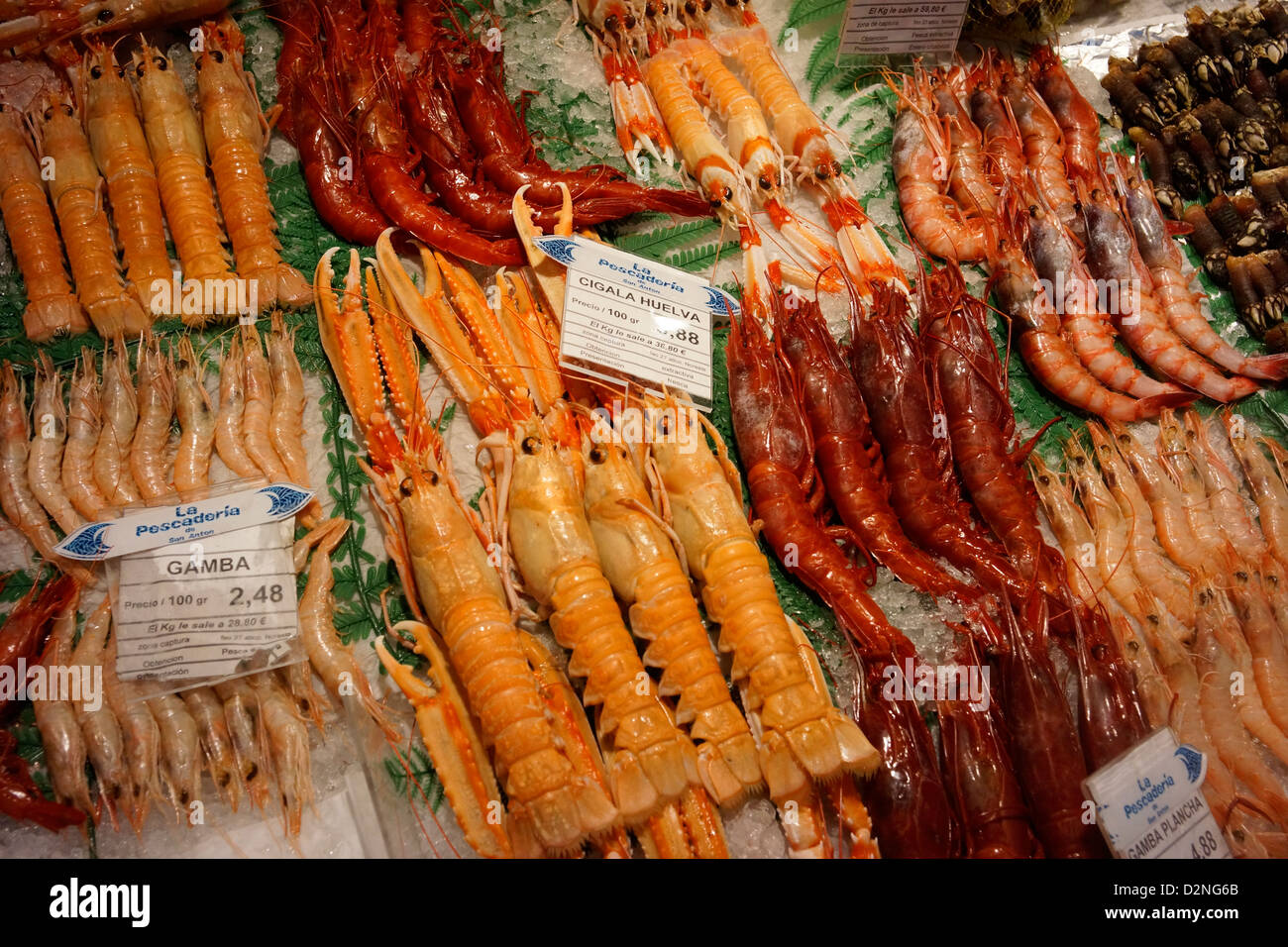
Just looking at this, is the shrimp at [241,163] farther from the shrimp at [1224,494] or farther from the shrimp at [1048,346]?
the shrimp at [1224,494]

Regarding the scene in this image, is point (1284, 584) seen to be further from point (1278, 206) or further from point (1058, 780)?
point (1278, 206)

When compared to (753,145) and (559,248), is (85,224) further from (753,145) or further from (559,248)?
(753,145)

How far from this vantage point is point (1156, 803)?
6.87ft

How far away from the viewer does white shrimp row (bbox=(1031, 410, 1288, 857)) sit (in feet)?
8.02

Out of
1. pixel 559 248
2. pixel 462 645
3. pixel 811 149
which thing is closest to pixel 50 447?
pixel 462 645

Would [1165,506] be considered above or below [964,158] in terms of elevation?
below

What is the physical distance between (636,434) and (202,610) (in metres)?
1.34

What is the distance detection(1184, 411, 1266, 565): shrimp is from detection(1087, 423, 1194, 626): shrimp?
0.21 meters

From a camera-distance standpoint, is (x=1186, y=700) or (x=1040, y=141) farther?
(x=1040, y=141)

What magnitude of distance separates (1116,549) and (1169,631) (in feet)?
1.03

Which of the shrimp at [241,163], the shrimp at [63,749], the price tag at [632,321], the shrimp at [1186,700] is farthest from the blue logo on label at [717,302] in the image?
the shrimp at [63,749]

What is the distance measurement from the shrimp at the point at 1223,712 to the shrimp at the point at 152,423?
3182 millimetres

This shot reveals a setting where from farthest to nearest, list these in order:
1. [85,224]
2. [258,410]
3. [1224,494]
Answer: [85,224] → [1224,494] → [258,410]

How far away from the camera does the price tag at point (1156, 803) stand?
6.68 ft
